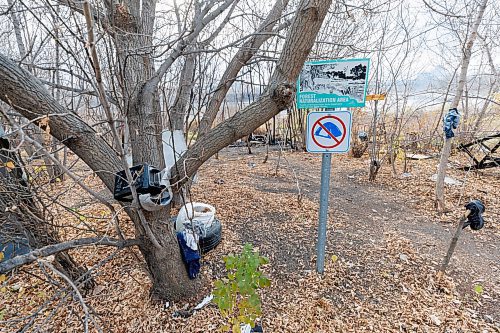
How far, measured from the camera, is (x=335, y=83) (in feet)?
6.03

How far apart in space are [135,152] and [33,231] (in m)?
0.90

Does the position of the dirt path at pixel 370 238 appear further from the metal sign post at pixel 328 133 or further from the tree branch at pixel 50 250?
the tree branch at pixel 50 250

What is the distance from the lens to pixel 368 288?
6.83 feet

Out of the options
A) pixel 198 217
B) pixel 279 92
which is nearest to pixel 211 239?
pixel 198 217

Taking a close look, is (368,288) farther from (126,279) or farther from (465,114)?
(465,114)

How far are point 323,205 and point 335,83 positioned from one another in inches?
38.1

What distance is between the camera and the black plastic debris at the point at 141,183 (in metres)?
1.34

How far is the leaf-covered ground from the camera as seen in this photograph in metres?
1.79

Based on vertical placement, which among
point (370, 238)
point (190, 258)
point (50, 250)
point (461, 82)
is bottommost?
point (370, 238)

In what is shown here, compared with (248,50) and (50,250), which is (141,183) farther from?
(248,50)

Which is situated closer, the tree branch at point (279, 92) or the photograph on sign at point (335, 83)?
the tree branch at point (279, 92)

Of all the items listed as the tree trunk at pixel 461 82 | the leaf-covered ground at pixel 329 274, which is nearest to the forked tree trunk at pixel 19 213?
the leaf-covered ground at pixel 329 274

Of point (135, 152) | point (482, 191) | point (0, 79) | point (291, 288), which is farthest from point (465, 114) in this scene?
point (0, 79)

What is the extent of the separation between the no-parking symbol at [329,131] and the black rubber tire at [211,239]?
1233 millimetres
